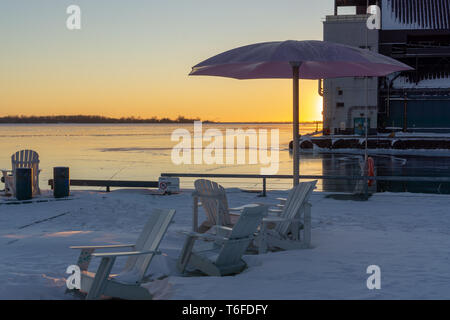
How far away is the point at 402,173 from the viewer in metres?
25.3

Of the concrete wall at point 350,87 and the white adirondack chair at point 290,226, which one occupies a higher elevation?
the concrete wall at point 350,87

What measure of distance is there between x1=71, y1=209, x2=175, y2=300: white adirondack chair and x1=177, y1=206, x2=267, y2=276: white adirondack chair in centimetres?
70

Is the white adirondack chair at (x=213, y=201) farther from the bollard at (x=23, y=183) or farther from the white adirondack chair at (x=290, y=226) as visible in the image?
the bollard at (x=23, y=183)

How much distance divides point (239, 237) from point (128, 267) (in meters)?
1.33

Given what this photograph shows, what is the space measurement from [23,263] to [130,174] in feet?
70.5

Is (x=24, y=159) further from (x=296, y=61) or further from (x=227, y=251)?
(x=227, y=251)

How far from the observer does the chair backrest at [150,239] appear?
565 centimetres

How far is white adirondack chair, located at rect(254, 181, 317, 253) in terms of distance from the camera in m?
7.66

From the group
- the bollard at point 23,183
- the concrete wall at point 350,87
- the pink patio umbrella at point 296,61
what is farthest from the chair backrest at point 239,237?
the concrete wall at point 350,87

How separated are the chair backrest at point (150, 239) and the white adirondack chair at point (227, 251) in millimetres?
647

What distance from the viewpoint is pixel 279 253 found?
24.9ft

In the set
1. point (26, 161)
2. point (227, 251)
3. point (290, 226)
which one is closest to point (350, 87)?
point (26, 161)

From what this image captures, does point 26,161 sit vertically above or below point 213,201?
above
